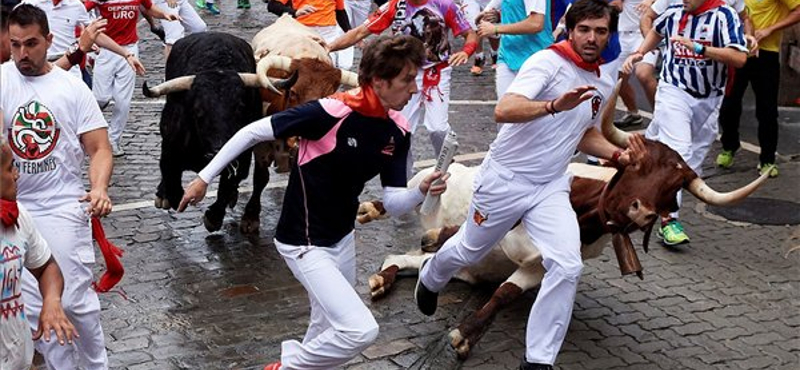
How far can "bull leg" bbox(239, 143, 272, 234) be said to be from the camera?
1014 centimetres

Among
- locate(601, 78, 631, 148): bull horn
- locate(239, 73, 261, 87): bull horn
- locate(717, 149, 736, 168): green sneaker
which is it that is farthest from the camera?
locate(717, 149, 736, 168): green sneaker

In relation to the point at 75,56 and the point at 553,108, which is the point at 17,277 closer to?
the point at 553,108

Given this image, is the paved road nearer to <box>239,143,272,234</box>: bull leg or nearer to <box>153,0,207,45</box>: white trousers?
<box>239,143,272,234</box>: bull leg

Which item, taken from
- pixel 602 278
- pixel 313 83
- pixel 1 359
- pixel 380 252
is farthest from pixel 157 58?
pixel 1 359

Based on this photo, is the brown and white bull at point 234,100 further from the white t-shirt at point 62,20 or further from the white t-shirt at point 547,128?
the white t-shirt at point 547,128

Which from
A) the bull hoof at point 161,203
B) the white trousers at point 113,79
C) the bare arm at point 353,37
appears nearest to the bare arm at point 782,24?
the bare arm at point 353,37

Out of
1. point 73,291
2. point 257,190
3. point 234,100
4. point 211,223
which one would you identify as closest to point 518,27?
Result: point 234,100

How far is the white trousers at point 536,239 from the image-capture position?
689cm

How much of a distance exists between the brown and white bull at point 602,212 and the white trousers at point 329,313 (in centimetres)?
90

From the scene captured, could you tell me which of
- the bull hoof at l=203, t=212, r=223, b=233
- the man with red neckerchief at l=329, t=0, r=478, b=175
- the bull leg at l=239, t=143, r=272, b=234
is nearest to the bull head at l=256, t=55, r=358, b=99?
the man with red neckerchief at l=329, t=0, r=478, b=175

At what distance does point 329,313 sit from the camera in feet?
20.7

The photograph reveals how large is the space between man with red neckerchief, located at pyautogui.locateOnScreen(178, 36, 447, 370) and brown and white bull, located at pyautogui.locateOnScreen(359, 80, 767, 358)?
0.87 metres

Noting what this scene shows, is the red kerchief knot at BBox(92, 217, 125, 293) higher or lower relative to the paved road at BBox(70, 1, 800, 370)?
higher

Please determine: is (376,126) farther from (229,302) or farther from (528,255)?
(229,302)
